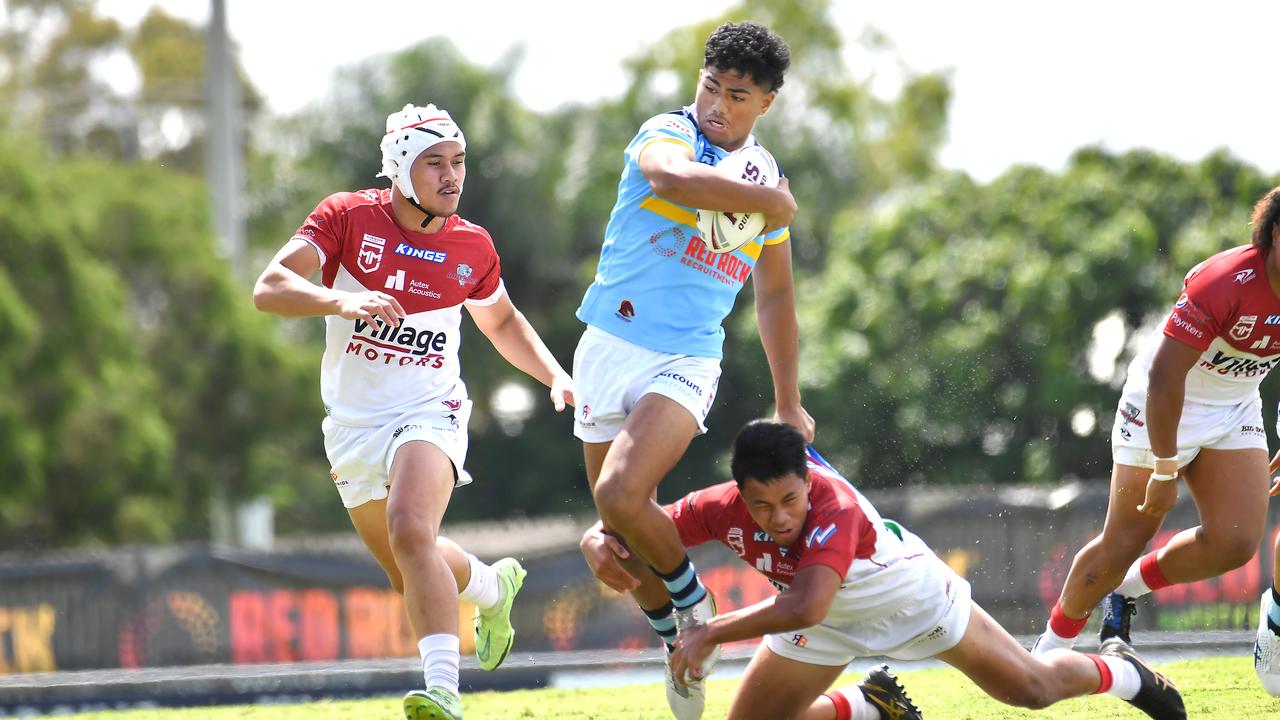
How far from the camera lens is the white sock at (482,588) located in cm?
773

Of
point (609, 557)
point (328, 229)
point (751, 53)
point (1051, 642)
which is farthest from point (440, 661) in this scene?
point (1051, 642)

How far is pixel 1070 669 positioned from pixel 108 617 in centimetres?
1268

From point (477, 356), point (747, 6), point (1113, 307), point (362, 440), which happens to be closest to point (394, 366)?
point (362, 440)

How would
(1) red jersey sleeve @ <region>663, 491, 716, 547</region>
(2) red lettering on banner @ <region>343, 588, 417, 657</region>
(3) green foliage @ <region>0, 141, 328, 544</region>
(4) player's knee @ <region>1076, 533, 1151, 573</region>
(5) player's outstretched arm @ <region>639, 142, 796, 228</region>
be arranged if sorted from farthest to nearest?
(3) green foliage @ <region>0, 141, 328, 544</region> → (2) red lettering on banner @ <region>343, 588, 417, 657</region> → (4) player's knee @ <region>1076, 533, 1151, 573</region> → (1) red jersey sleeve @ <region>663, 491, 716, 547</region> → (5) player's outstretched arm @ <region>639, 142, 796, 228</region>

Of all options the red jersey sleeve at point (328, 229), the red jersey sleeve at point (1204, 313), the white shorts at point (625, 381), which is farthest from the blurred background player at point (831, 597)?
the red jersey sleeve at point (328, 229)

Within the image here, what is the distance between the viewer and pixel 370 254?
23.4 ft

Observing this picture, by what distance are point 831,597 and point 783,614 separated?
21 centimetres

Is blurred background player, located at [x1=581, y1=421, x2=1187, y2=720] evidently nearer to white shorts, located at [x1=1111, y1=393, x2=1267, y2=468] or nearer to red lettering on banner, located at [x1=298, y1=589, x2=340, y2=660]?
white shorts, located at [x1=1111, y1=393, x2=1267, y2=468]

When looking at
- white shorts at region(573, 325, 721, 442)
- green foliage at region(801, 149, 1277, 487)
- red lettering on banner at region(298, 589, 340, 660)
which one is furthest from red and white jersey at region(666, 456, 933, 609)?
green foliage at region(801, 149, 1277, 487)

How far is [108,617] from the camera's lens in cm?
1666

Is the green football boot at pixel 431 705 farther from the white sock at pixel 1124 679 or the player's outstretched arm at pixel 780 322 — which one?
the white sock at pixel 1124 679

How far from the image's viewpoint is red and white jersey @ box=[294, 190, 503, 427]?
7125 millimetres

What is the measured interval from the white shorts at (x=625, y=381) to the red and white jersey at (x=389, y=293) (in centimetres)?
91

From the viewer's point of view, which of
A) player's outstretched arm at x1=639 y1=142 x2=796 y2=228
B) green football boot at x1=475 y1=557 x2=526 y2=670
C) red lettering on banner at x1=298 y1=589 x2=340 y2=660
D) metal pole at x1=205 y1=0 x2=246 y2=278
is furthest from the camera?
metal pole at x1=205 y1=0 x2=246 y2=278
